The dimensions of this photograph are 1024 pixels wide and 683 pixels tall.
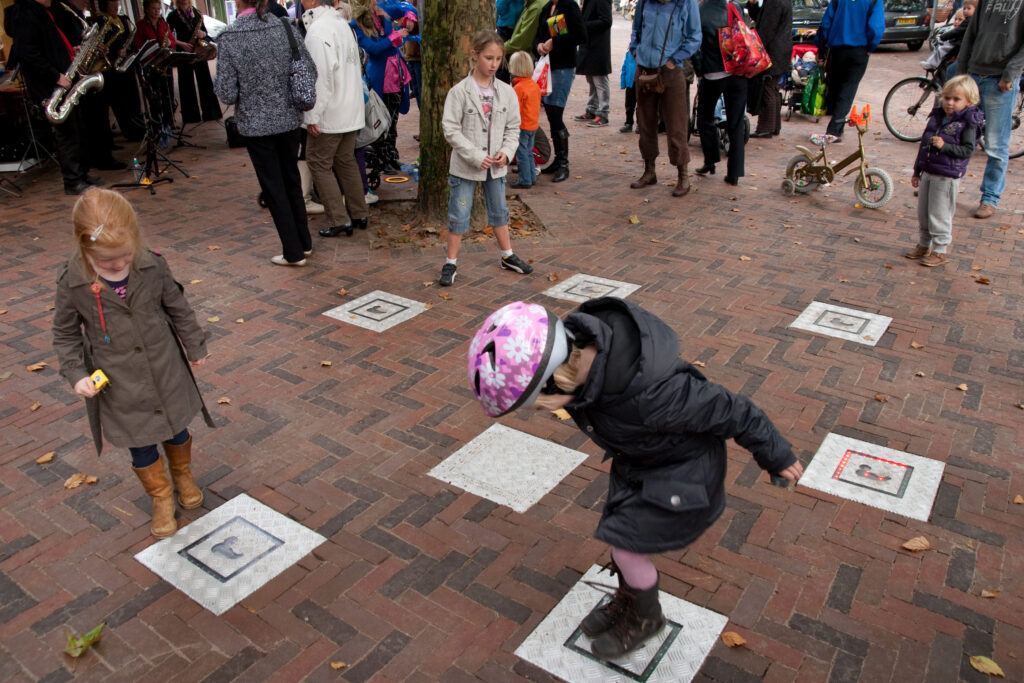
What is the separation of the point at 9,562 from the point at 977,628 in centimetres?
400

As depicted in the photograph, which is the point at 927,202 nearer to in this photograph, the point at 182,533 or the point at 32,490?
the point at 182,533

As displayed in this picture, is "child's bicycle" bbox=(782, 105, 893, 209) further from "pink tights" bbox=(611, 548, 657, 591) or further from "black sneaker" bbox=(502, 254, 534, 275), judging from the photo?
"pink tights" bbox=(611, 548, 657, 591)

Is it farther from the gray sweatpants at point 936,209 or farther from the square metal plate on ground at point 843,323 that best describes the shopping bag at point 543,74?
the square metal plate on ground at point 843,323

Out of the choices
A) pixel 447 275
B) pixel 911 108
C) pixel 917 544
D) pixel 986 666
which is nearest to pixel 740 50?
pixel 911 108

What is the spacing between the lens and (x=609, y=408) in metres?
2.33

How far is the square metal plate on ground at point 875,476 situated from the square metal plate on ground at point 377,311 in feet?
9.92

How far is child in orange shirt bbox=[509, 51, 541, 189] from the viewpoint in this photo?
8.17 meters

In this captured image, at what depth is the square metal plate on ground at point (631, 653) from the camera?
2795 millimetres

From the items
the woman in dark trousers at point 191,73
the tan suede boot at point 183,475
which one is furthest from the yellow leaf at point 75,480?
the woman in dark trousers at point 191,73

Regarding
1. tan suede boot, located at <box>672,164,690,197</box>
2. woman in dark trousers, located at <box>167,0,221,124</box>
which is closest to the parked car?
tan suede boot, located at <box>672,164,690,197</box>

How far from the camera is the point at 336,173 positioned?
293 inches

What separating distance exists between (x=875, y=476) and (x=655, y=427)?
6.84 feet

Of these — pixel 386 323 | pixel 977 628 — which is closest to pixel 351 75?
pixel 386 323

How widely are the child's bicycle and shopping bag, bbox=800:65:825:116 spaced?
13.5ft
